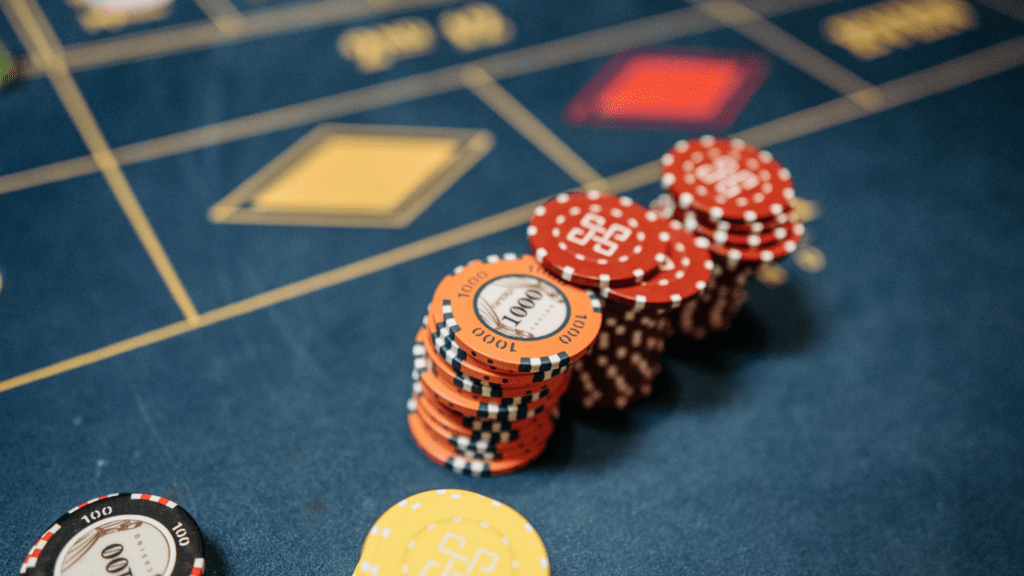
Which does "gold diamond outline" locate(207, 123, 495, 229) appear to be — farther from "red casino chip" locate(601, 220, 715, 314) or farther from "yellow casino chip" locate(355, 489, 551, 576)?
"yellow casino chip" locate(355, 489, 551, 576)

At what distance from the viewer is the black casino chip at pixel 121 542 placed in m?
2.14

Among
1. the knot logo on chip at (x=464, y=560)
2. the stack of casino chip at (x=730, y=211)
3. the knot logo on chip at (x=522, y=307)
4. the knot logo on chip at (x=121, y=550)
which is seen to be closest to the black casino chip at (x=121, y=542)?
the knot logo on chip at (x=121, y=550)

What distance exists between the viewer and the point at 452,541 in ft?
7.32

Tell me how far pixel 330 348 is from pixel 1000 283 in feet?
10.4

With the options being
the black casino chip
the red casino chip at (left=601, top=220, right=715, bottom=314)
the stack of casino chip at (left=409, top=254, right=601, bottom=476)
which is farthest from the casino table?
the red casino chip at (left=601, top=220, right=715, bottom=314)

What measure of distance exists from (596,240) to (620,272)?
19cm

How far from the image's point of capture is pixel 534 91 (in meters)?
4.53

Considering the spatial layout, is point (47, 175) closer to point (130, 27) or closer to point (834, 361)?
point (130, 27)

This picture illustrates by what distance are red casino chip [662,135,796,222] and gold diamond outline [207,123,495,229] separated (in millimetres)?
1250

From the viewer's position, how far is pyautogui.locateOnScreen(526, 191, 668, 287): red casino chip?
2697 millimetres

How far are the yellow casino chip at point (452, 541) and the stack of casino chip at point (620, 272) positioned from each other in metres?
0.80

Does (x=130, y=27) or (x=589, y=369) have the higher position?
(x=130, y=27)

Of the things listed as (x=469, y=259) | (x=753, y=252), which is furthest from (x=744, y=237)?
(x=469, y=259)

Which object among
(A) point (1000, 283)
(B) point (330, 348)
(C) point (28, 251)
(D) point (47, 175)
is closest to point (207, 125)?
(D) point (47, 175)
